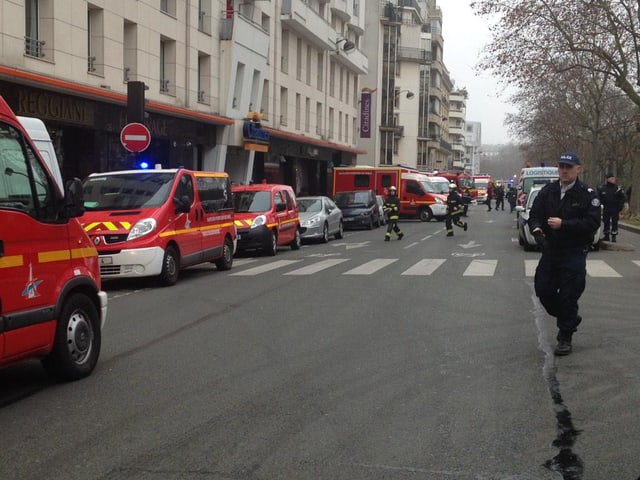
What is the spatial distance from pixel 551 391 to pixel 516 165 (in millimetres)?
199531

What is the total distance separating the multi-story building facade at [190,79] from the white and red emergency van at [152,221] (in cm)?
497

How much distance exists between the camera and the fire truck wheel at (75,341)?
636 cm

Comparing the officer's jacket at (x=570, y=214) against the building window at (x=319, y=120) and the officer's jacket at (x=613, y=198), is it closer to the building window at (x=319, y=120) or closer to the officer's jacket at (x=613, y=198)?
the officer's jacket at (x=613, y=198)

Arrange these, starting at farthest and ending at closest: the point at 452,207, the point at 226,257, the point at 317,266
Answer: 1. the point at 452,207
2. the point at 317,266
3. the point at 226,257

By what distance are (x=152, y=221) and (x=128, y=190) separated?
1135mm

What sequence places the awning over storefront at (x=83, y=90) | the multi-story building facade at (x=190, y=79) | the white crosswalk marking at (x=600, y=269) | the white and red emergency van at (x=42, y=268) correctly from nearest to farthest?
the white and red emergency van at (x=42, y=268)
the white crosswalk marking at (x=600, y=269)
the awning over storefront at (x=83, y=90)
the multi-story building facade at (x=190, y=79)

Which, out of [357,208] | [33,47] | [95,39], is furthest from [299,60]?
[33,47]

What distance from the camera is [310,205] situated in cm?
2572

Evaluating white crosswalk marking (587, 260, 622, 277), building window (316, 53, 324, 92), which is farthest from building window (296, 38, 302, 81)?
white crosswalk marking (587, 260, 622, 277)

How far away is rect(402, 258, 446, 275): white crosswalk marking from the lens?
1516 cm

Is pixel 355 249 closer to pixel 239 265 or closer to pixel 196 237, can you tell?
pixel 239 265

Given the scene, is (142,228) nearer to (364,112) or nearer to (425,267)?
(425,267)

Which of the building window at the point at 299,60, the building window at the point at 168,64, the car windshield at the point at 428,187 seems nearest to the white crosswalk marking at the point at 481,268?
the building window at the point at 168,64

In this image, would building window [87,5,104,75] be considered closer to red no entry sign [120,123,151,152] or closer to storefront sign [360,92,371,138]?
red no entry sign [120,123,151,152]
